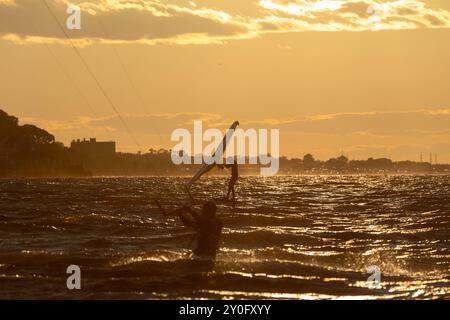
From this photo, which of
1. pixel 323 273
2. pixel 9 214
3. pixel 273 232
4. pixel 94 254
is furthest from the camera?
pixel 9 214

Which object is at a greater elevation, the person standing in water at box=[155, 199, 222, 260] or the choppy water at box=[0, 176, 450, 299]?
the person standing in water at box=[155, 199, 222, 260]

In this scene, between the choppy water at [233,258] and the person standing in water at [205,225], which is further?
the person standing in water at [205,225]

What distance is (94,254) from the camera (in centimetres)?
2542

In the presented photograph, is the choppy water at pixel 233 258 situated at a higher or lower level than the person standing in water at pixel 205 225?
lower

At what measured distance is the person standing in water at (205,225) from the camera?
21094 mm

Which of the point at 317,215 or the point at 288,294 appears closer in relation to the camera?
Answer: the point at 288,294

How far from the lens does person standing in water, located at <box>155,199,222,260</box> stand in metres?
21.1

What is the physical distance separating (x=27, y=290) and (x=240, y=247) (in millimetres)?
10338

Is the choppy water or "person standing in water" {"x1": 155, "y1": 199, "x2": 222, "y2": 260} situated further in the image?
"person standing in water" {"x1": 155, "y1": 199, "x2": 222, "y2": 260}

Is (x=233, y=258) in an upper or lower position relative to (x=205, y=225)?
lower

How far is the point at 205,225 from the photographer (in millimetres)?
21266

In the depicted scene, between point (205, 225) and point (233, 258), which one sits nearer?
point (205, 225)
